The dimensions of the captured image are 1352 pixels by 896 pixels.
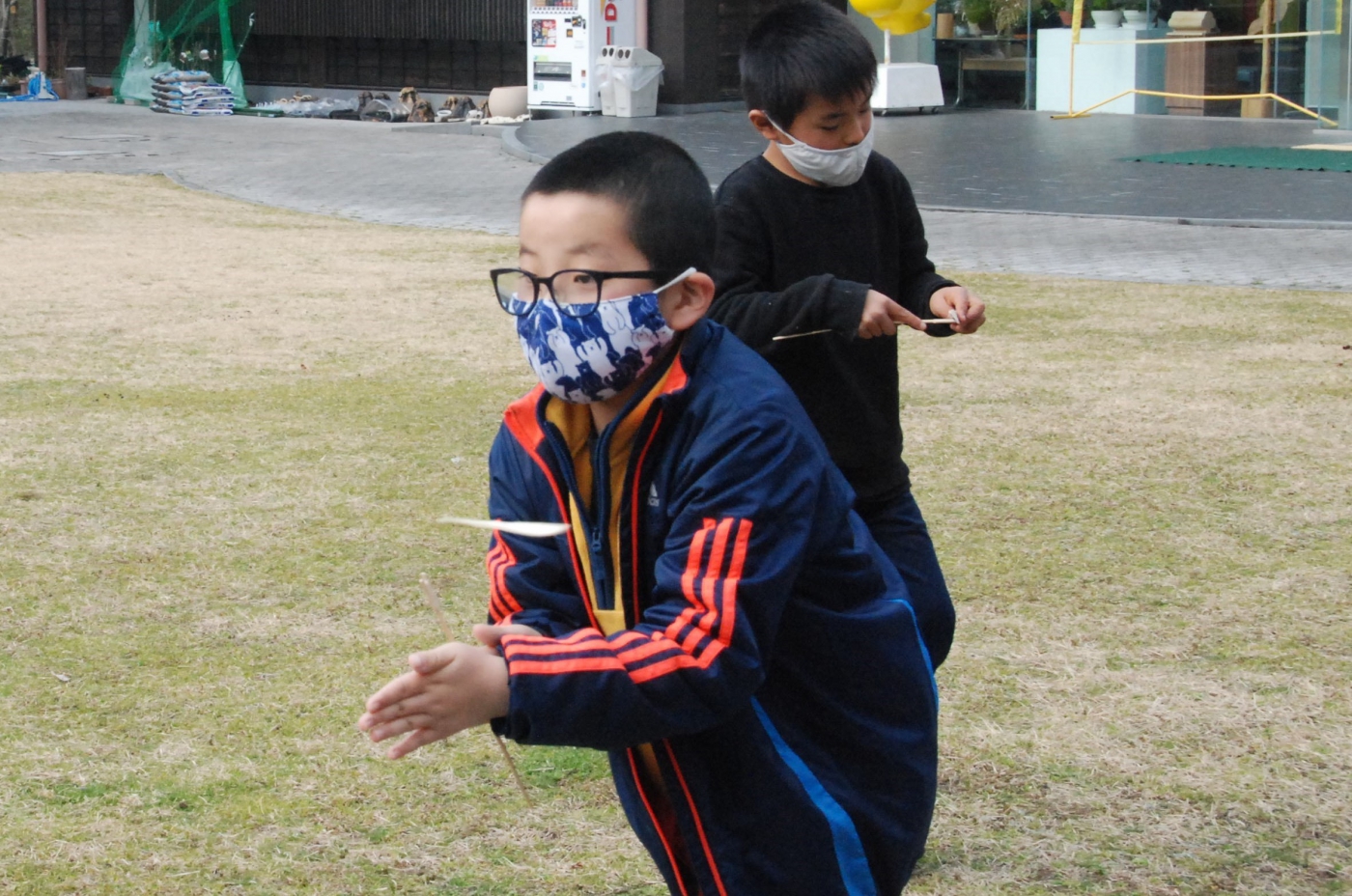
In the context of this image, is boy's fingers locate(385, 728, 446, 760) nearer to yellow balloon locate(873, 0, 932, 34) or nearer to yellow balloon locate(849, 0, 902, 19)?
yellow balloon locate(849, 0, 902, 19)

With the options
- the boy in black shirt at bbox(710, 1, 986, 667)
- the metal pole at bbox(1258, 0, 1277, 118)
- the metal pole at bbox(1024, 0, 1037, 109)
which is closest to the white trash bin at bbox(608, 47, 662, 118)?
the metal pole at bbox(1024, 0, 1037, 109)

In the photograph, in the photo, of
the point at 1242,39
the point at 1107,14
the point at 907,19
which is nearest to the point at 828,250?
the point at 907,19

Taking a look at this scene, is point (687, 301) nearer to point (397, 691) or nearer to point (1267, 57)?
point (397, 691)

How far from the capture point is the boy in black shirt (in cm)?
258

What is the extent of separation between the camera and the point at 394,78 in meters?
25.1

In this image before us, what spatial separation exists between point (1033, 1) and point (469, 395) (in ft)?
56.2

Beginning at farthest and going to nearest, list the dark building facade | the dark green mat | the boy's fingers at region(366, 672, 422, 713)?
the dark building facade, the dark green mat, the boy's fingers at region(366, 672, 422, 713)

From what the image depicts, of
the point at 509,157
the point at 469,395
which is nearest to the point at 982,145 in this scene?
the point at 509,157

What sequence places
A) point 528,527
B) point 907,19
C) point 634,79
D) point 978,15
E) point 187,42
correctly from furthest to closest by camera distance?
point 187,42, point 978,15, point 634,79, point 907,19, point 528,527

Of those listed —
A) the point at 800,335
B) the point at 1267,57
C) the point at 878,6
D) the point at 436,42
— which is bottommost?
the point at 800,335

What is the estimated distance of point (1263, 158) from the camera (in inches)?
582

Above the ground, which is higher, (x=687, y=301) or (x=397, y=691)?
(x=687, y=301)

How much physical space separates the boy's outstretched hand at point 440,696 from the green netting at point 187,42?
970 inches

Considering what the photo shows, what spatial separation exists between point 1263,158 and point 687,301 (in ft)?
46.8
